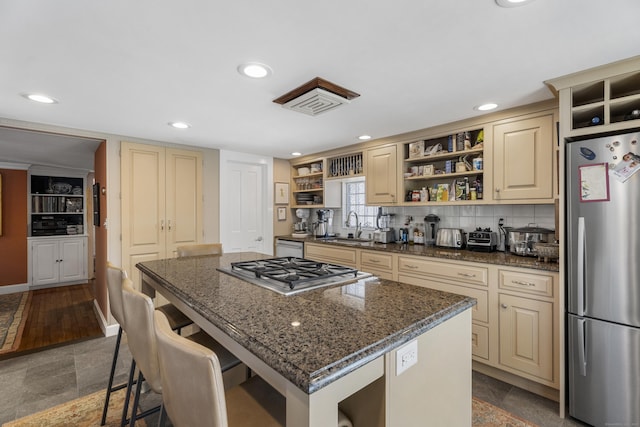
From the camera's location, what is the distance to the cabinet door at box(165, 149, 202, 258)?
12.0ft

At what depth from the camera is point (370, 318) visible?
1.09 meters

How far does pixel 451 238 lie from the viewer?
308 cm

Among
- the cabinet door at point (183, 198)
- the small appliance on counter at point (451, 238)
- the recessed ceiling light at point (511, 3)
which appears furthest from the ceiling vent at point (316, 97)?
the cabinet door at point (183, 198)

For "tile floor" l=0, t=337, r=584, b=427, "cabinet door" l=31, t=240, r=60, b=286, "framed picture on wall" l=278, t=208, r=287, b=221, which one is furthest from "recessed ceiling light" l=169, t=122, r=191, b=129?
"cabinet door" l=31, t=240, r=60, b=286

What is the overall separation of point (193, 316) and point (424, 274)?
210cm

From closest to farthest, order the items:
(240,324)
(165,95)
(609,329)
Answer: (240,324) → (609,329) → (165,95)

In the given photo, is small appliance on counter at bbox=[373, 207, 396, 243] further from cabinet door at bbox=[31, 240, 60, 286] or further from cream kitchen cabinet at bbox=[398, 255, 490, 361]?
cabinet door at bbox=[31, 240, 60, 286]

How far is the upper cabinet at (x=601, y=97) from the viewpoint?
1764mm

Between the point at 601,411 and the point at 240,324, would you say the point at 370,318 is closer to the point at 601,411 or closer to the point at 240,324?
the point at 240,324

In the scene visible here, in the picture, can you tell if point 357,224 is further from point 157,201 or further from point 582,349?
point 582,349

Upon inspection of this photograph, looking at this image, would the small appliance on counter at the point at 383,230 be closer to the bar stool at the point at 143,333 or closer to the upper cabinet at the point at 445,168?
the upper cabinet at the point at 445,168

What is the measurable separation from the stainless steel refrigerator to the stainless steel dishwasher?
294cm

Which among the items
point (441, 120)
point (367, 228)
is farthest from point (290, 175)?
point (441, 120)

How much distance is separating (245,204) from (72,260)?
3.65 metres
